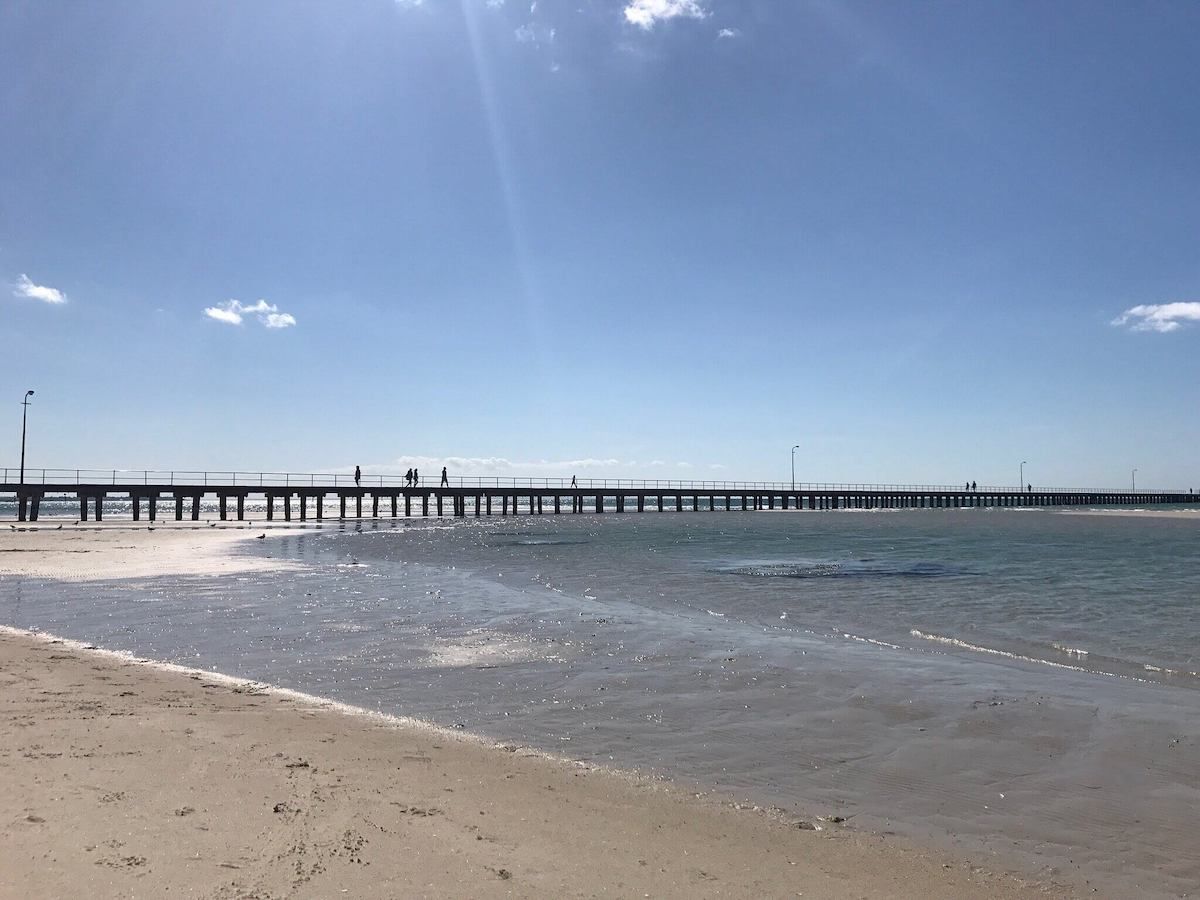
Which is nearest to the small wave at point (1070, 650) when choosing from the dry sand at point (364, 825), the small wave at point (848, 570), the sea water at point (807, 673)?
the sea water at point (807, 673)

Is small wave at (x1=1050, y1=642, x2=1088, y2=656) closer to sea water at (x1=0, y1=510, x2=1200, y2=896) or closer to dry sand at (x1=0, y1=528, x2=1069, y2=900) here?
sea water at (x1=0, y1=510, x2=1200, y2=896)

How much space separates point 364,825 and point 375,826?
0.23 feet

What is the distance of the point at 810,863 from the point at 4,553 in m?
28.9

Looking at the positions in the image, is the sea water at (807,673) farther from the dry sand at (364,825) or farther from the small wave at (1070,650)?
the dry sand at (364,825)

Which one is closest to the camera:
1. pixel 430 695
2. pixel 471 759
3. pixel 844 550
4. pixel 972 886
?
pixel 972 886

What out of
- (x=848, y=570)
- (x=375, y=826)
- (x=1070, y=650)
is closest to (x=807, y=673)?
(x=1070, y=650)

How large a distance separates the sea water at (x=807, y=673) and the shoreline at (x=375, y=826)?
1.89 ft

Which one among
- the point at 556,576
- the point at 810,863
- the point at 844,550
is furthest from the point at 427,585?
the point at 844,550

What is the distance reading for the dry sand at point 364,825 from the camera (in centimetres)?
403

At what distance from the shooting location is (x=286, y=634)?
Result: 11852 millimetres

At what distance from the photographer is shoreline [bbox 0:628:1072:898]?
4047 millimetres

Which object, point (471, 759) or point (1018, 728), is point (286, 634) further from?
point (1018, 728)

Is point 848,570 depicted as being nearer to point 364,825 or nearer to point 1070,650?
point 1070,650

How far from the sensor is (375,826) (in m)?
4.73
